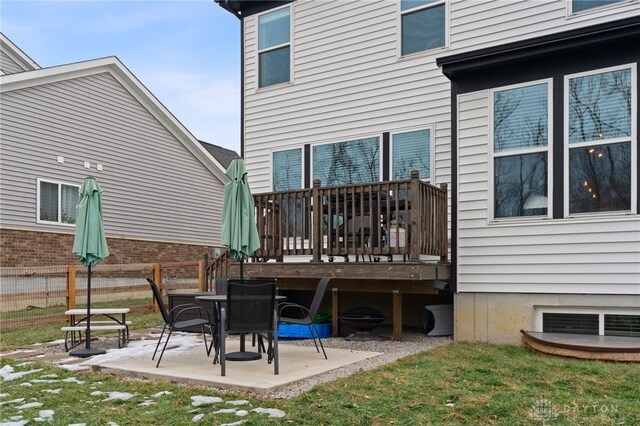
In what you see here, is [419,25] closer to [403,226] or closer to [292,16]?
[292,16]

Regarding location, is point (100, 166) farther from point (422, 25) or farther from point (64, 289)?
point (422, 25)

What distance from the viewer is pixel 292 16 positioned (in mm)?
10781

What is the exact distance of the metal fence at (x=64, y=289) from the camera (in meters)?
10.6

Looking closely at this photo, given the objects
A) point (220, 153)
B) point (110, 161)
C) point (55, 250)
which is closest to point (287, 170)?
point (55, 250)

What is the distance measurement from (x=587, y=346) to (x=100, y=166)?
13.4m

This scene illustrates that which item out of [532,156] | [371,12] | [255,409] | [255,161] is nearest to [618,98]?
[532,156]

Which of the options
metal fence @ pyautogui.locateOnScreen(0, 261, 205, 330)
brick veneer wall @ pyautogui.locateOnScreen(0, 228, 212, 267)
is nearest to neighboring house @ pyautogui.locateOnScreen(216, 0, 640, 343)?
metal fence @ pyautogui.locateOnScreen(0, 261, 205, 330)

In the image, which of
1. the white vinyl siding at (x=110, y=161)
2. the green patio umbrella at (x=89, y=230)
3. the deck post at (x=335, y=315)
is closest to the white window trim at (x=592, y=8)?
the deck post at (x=335, y=315)

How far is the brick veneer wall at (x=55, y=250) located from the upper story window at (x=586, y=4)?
12249 millimetres

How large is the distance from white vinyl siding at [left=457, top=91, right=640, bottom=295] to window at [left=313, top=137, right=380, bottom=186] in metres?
2.03

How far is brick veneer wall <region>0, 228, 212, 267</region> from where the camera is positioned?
13.0 metres

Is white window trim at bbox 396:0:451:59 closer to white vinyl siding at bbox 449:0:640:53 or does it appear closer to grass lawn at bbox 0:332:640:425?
white vinyl siding at bbox 449:0:640:53

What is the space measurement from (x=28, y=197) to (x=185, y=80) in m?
7.65

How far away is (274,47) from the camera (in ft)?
36.2
